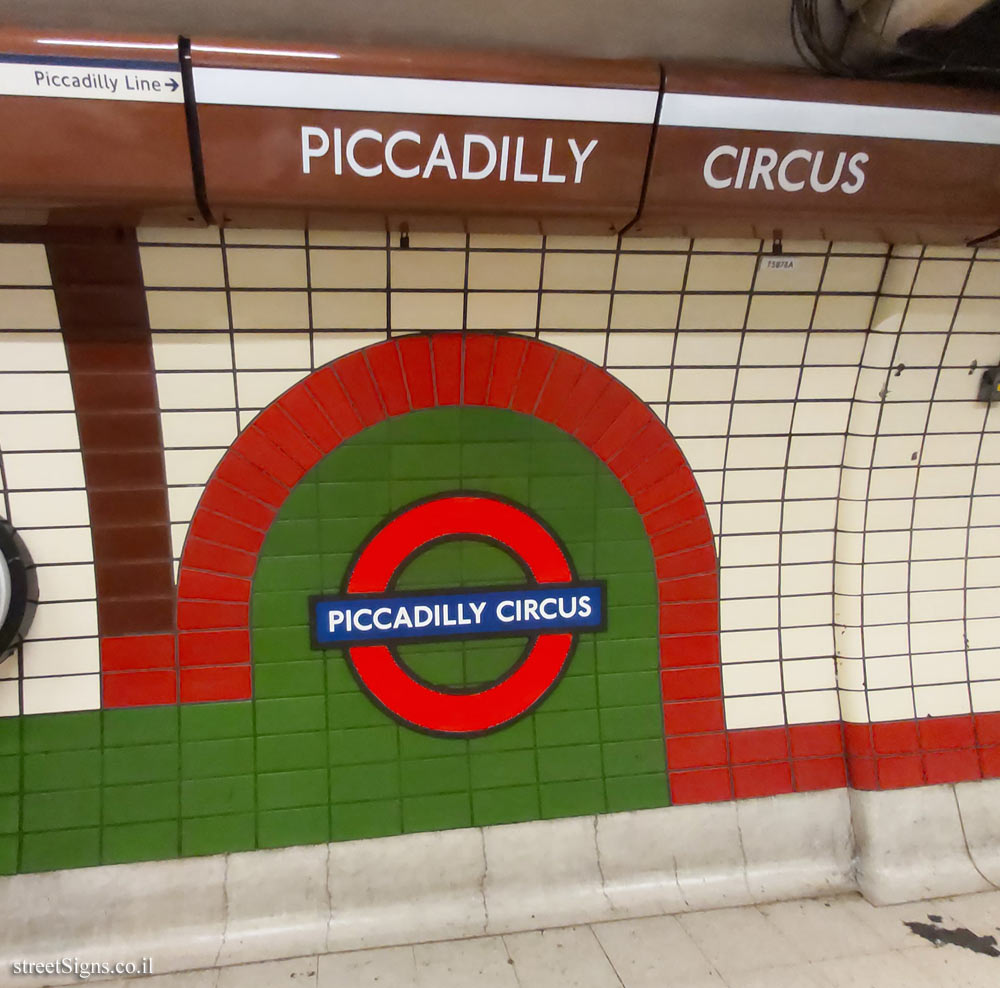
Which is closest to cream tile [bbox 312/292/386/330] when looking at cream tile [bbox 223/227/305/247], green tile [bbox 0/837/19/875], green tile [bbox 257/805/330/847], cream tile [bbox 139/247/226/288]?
cream tile [bbox 223/227/305/247]

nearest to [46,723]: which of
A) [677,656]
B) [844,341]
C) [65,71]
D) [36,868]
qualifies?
[36,868]

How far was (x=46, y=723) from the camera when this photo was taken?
178 cm

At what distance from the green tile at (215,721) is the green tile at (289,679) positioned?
0.22ft

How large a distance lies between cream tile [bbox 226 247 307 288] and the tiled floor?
5.81 ft

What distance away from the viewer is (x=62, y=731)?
1.79m

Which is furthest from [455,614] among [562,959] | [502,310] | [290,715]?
[562,959]

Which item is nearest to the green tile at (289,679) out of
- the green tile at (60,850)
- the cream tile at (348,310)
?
the green tile at (60,850)

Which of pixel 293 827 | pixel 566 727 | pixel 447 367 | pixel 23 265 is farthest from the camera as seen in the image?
pixel 566 727

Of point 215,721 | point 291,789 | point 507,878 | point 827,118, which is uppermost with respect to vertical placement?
point 827,118

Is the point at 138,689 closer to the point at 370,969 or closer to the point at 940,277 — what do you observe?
the point at 370,969

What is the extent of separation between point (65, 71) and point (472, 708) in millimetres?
1694

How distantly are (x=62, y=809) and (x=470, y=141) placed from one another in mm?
1937

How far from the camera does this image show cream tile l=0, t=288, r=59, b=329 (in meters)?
1.59

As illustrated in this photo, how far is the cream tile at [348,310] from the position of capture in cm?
169
